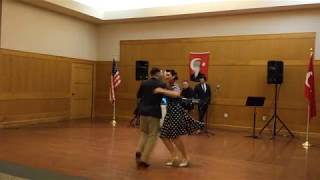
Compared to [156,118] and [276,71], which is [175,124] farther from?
[276,71]

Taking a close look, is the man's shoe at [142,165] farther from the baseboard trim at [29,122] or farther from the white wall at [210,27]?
the white wall at [210,27]

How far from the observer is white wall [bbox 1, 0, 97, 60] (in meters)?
9.66

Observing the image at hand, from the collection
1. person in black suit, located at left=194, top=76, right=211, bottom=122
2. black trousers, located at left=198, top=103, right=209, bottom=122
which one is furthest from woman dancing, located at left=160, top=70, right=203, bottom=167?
black trousers, located at left=198, top=103, right=209, bottom=122

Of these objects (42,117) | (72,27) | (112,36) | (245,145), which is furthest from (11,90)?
(245,145)

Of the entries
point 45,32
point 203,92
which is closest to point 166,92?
point 203,92

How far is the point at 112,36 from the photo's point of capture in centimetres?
1285

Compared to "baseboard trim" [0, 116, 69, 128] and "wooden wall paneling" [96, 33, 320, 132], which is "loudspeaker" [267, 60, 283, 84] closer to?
"wooden wall paneling" [96, 33, 320, 132]

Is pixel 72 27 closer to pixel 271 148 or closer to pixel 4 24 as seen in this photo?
pixel 4 24

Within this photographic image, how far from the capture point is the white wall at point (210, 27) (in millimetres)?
9852

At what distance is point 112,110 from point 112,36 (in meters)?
2.68

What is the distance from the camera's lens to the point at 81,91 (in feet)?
41.3

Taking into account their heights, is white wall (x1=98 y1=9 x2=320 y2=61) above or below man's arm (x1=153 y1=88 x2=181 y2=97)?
above

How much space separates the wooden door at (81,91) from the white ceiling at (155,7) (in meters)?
1.77

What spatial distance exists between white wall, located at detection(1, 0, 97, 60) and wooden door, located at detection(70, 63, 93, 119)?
0.44m
